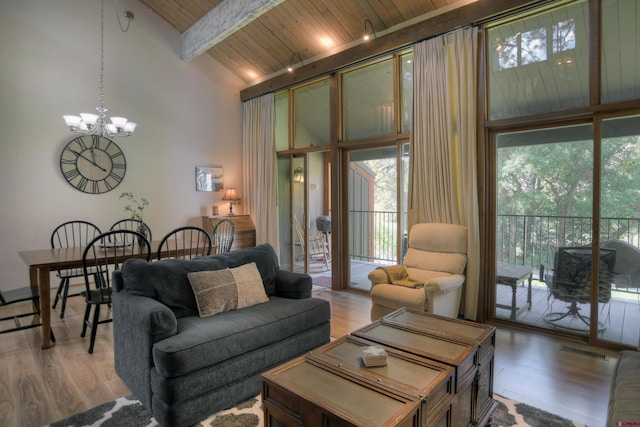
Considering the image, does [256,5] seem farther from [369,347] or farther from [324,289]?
[369,347]

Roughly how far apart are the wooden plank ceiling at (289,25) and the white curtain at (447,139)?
1.91ft

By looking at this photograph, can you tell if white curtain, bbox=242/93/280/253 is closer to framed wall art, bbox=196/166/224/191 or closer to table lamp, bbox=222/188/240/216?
table lamp, bbox=222/188/240/216

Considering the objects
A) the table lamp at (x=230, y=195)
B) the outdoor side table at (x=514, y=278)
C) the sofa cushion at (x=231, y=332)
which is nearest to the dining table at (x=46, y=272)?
the sofa cushion at (x=231, y=332)

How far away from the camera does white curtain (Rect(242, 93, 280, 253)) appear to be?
20.5 feet

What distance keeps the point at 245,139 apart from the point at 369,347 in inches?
225

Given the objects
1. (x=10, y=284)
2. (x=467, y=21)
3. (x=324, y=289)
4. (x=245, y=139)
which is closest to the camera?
(x=467, y=21)

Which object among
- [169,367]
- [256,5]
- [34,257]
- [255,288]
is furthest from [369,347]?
[256,5]

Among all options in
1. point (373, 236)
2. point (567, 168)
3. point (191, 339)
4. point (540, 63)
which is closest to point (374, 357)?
point (191, 339)

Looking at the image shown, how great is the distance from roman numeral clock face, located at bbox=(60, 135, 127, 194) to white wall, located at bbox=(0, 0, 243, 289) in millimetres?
91

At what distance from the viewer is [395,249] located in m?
4.82

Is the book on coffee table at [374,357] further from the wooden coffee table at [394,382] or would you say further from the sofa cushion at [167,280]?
the sofa cushion at [167,280]

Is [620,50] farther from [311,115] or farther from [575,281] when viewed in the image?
[311,115]

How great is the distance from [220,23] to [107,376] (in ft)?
14.9

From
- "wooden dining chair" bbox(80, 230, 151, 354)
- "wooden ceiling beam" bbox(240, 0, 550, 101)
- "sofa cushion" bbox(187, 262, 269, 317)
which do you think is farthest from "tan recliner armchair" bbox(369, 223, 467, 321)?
"wooden dining chair" bbox(80, 230, 151, 354)
